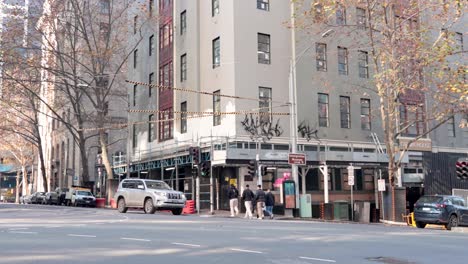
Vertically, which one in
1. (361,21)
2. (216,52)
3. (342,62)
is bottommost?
(342,62)

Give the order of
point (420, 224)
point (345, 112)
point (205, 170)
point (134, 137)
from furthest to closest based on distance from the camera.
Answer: point (134, 137)
point (345, 112)
point (205, 170)
point (420, 224)

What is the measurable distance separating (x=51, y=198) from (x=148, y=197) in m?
27.3

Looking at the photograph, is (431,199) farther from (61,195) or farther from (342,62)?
(61,195)

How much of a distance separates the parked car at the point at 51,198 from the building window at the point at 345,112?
27111mm

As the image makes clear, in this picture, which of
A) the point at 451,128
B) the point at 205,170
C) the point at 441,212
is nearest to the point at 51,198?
the point at 205,170

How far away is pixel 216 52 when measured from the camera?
35.4 m

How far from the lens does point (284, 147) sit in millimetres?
34688

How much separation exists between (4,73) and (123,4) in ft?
37.0

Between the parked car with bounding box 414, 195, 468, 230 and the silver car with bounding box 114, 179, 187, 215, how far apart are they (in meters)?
11.2

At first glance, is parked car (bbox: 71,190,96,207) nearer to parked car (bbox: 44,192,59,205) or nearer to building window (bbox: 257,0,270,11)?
parked car (bbox: 44,192,59,205)

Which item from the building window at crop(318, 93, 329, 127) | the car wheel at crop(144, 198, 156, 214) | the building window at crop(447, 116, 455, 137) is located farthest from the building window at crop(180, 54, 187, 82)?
the building window at crop(447, 116, 455, 137)

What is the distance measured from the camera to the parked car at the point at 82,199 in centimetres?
4394

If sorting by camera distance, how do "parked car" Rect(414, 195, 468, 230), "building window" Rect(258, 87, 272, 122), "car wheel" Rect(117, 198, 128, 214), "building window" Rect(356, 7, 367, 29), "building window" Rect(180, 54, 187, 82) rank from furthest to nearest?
"building window" Rect(180, 54, 187, 82)
"building window" Rect(258, 87, 272, 122)
"car wheel" Rect(117, 198, 128, 214)
"building window" Rect(356, 7, 367, 29)
"parked car" Rect(414, 195, 468, 230)

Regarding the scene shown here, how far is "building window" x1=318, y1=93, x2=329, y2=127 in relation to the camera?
36500 millimetres
